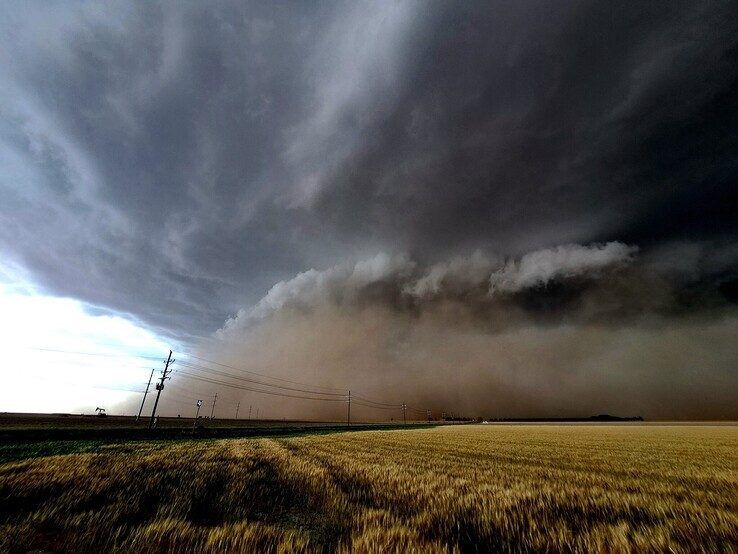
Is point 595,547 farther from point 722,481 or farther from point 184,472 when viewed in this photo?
point 722,481

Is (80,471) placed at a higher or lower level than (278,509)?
higher

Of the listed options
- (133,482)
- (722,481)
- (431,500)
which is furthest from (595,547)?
(722,481)

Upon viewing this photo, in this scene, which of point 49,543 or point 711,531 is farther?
point 711,531

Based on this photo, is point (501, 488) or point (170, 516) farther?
point (501, 488)

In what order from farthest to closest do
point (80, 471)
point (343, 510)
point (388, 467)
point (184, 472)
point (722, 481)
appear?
point (388, 467), point (722, 481), point (184, 472), point (80, 471), point (343, 510)

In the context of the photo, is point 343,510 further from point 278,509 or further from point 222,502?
point 222,502

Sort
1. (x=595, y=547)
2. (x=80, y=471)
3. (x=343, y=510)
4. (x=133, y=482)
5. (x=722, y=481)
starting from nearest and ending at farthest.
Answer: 1. (x=595, y=547)
2. (x=343, y=510)
3. (x=133, y=482)
4. (x=80, y=471)
5. (x=722, y=481)

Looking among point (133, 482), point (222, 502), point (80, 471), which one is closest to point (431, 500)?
point (222, 502)

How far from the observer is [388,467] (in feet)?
31.7

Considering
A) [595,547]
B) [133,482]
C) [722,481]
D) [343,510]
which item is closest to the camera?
[595,547]

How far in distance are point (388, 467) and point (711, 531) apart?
7.10m

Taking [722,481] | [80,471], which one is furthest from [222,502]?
[722,481]

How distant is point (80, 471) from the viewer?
7.32 m

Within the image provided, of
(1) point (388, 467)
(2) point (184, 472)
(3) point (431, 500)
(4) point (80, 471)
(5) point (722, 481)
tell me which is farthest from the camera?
(1) point (388, 467)
